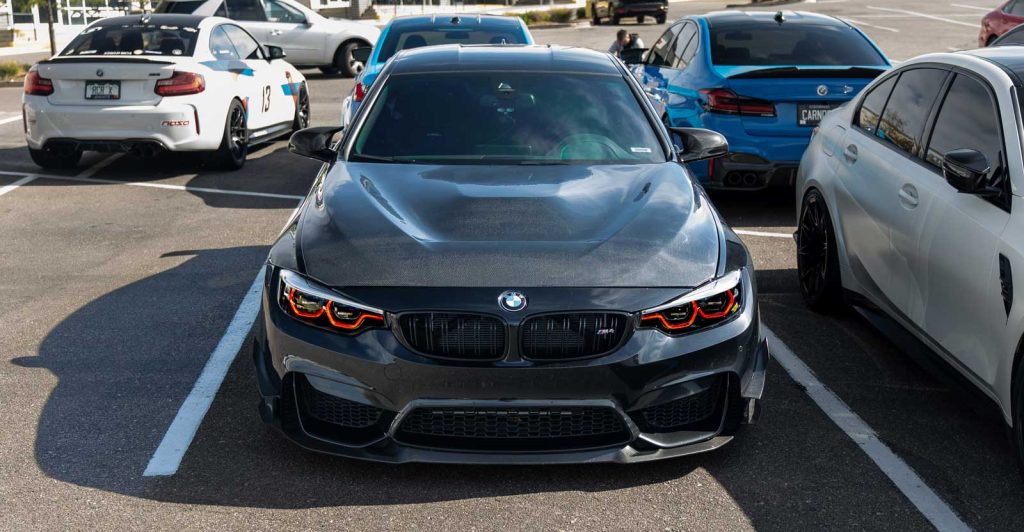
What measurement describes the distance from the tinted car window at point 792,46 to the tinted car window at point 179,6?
14189 mm

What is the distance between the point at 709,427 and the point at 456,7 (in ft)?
163

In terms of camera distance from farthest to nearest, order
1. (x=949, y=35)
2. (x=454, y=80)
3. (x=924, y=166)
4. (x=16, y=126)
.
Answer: (x=949, y=35) → (x=16, y=126) → (x=454, y=80) → (x=924, y=166)

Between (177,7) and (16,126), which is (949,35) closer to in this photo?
(177,7)

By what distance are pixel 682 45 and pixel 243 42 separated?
193 inches

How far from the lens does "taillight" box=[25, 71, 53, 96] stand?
11609 mm

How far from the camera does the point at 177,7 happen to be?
73.6ft

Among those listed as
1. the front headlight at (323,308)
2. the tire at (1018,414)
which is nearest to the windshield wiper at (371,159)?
the front headlight at (323,308)

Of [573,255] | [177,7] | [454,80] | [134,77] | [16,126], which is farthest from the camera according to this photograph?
[177,7]

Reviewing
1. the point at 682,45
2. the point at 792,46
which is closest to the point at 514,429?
the point at 792,46

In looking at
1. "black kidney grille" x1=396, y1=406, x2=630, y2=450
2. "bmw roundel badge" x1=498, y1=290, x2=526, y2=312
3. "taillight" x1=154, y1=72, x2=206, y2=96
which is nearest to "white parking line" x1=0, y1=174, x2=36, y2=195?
"taillight" x1=154, y1=72, x2=206, y2=96

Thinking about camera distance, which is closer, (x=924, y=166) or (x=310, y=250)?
(x=310, y=250)

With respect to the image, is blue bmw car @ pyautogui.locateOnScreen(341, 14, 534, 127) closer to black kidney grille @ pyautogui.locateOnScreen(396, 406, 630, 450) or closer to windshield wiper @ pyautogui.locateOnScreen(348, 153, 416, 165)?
windshield wiper @ pyautogui.locateOnScreen(348, 153, 416, 165)

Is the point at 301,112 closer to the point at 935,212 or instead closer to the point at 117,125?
the point at 117,125

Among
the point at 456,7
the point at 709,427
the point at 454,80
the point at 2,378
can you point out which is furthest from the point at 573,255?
the point at 456,7
